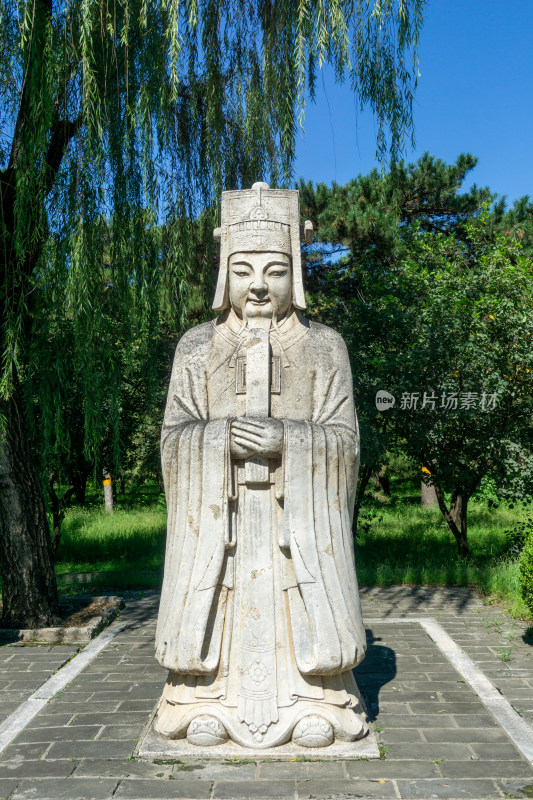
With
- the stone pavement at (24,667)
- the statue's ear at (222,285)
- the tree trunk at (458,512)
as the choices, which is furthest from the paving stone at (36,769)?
the tree trunk at (458,512)

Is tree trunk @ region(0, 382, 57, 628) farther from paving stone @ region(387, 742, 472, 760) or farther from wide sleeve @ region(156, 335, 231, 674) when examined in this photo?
paving stone @ region(387, 742, 472, 760)

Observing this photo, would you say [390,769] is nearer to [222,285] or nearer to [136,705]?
[136,705]

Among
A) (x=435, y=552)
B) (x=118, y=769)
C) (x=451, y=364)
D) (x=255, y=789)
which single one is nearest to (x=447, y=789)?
(x=255, y=789)

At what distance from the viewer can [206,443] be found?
13.2 ft

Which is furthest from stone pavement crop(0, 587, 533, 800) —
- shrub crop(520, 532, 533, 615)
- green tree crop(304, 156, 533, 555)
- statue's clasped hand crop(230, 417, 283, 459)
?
green tree crop(304, 156, 533, 555)

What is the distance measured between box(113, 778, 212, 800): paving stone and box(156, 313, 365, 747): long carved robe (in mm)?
380

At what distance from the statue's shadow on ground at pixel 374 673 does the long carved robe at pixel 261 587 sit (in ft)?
2.64

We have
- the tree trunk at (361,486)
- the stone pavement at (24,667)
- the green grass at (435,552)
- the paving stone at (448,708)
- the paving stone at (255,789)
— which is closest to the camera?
the paving stone at (255,789)

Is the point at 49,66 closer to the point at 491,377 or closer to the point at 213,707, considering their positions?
the point at 213,707

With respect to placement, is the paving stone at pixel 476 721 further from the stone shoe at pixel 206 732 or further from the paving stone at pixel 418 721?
the stone shoe at pixel 206 732

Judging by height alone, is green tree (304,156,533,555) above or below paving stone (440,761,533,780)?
above

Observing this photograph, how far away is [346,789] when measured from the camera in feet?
11.5

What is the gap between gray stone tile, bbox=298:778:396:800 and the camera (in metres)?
3.44

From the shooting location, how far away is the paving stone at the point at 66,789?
3.47 m
